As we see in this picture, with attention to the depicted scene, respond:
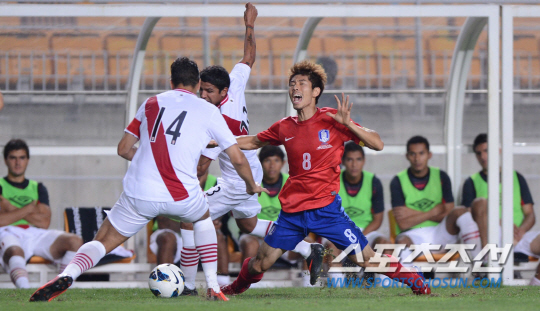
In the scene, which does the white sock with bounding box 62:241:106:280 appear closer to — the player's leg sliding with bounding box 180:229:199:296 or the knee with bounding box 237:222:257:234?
the player's leg sliding with bounding box 180:229:199:296

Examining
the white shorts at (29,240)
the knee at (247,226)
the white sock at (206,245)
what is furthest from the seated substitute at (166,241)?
the white sock at (206,245)

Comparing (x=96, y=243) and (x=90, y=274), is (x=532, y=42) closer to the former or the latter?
(x=90, y=274)

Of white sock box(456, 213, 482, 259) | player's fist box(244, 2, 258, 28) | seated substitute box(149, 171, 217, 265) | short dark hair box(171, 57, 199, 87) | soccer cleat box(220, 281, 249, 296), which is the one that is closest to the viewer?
short dark hair box(171, 57, 199, 87)

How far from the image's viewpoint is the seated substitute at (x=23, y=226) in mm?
6156

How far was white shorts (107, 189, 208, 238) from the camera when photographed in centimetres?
434

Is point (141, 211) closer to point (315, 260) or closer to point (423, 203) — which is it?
point (315, 260)

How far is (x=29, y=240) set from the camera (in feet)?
20.9

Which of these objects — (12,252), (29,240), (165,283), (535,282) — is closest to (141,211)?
(165,283)

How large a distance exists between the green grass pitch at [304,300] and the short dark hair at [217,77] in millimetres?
1540

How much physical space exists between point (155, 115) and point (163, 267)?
109cm

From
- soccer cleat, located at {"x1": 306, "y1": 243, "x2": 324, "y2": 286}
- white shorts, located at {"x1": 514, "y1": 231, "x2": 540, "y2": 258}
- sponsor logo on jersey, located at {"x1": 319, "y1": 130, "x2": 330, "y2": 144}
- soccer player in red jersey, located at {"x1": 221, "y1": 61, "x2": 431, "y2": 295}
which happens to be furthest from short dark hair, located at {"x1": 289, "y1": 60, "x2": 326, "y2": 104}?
white shorts, located at {"x1": 514, "y1": 231, "x2": 540, "y2": 258}

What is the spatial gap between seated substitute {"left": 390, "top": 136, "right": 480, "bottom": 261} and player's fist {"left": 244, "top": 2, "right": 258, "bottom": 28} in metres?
2.27

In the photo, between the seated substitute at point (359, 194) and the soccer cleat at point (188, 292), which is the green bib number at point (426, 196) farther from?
the soccer cleat at point (188, 292)

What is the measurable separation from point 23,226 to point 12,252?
552 mm
